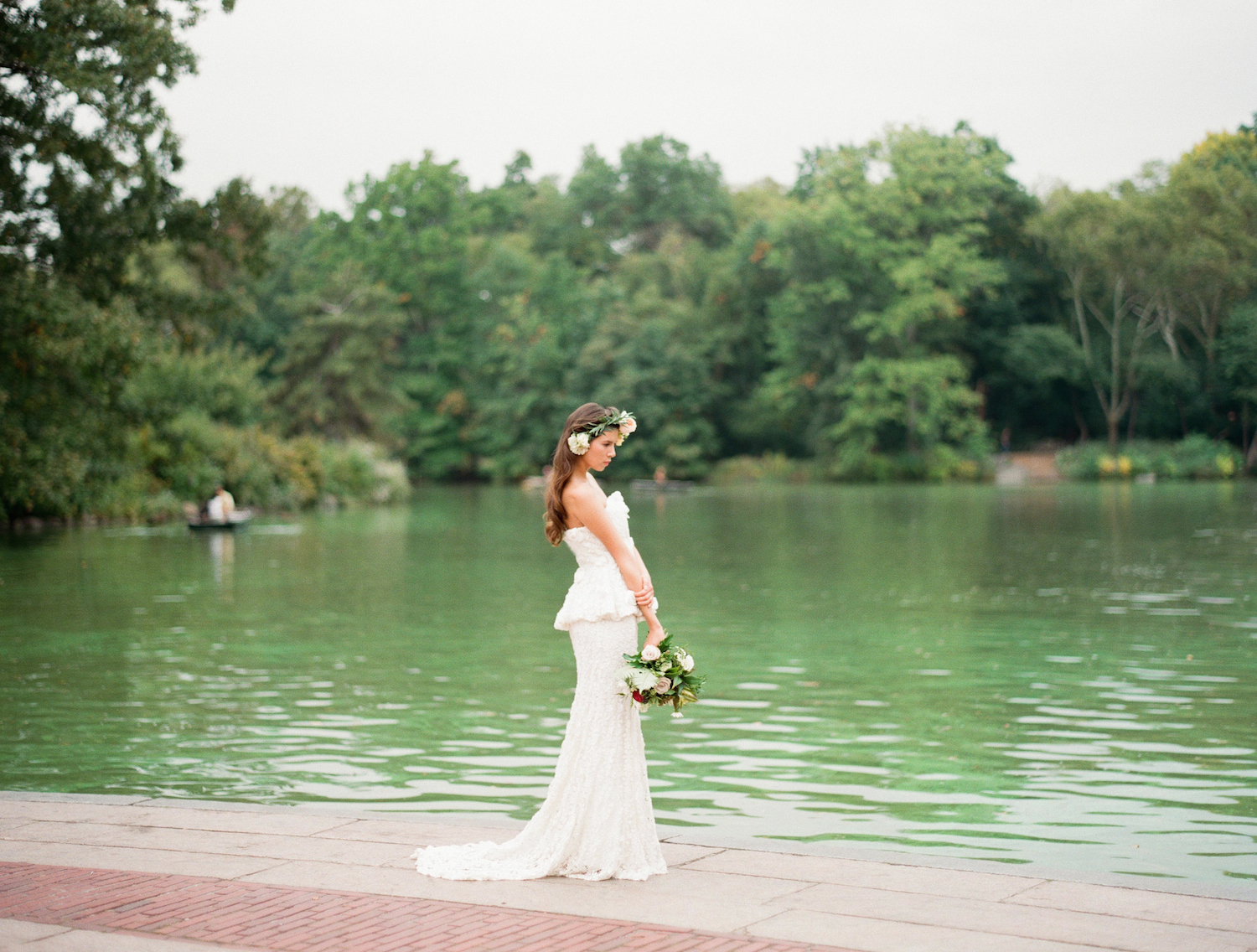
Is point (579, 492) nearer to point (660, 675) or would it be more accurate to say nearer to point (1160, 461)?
point (660, 675)

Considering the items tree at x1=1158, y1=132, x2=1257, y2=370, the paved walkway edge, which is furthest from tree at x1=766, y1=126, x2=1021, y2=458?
the paved walkway edge

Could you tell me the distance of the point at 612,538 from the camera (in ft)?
20.3

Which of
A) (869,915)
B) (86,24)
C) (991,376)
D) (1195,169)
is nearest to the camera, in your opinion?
(869,915)

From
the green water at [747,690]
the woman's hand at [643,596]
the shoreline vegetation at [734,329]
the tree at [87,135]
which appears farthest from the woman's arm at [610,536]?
the shoreline vegetation at [734,329]

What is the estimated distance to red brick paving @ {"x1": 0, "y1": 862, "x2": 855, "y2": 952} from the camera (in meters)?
4.89

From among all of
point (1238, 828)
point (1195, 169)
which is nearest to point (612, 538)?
point (1238, 828)

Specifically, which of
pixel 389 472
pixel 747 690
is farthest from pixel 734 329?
pixel 747 690

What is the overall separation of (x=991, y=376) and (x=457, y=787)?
6670cm

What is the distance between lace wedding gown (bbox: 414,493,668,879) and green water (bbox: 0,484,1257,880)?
235 centimetres

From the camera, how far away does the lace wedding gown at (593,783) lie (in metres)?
5.94

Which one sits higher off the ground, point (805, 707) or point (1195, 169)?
point (1195, 169)

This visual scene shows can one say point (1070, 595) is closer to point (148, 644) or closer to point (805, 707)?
point (805, 707)

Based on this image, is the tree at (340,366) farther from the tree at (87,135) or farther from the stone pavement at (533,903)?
the stone pavement at (533,903)

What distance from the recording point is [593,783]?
6.09 meters
